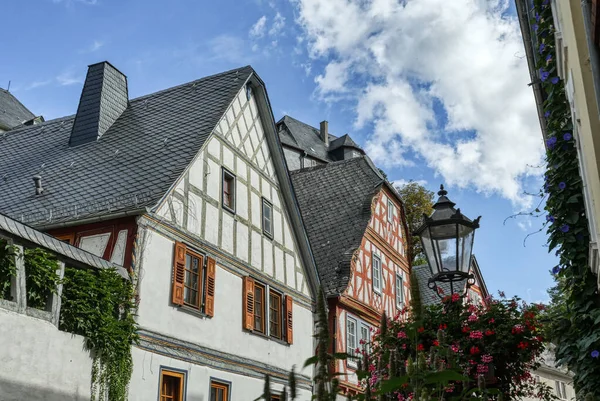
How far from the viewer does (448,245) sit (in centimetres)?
686

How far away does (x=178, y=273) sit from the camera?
41.4 feet

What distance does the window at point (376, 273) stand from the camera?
69.7 feet

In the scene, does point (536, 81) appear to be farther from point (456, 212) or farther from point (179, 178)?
point (179, 178)

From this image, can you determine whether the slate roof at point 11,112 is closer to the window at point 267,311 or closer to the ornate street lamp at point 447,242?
the window at point 267,311

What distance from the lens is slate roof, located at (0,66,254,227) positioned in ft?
42.5

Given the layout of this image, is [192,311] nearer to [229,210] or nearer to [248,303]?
[248,303]

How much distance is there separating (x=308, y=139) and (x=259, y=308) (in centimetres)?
3116

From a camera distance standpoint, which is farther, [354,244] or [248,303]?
[354,244]

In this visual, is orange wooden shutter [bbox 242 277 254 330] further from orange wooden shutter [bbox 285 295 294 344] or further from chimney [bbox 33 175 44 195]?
chimney [bbox 33 175 44 195]

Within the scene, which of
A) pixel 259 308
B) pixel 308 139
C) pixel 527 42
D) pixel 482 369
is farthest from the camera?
pixel 308 139

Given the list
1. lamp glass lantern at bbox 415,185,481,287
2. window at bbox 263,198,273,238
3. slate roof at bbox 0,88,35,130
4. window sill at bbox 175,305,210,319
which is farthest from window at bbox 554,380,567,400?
lamp glass lantern at bbox 415,185,481,287

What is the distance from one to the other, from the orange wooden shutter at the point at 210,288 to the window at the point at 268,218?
107 inches

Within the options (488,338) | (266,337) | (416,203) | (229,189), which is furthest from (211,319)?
(416,203)

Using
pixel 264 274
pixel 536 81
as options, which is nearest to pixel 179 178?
pixel 264 274
